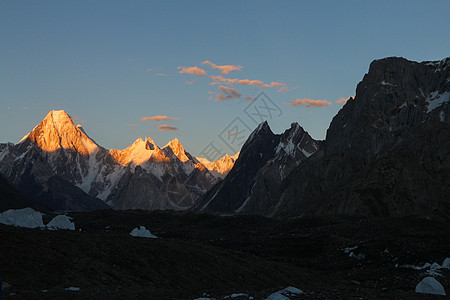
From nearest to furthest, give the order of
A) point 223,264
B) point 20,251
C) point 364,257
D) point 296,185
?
point 20,251 → point 223,264 → point 364,257 → point 296,185

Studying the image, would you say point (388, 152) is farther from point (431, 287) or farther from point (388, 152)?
point (431, 287)

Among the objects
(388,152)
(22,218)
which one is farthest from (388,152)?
(22,218)

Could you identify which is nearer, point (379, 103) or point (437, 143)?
point (437, 143)

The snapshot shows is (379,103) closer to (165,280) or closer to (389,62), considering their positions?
(389,62)

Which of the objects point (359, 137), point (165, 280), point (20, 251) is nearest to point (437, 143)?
point (359, 137)

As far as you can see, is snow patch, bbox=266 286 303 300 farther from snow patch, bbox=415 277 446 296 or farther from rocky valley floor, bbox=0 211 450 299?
snow patch, bbox=415 277 446 296

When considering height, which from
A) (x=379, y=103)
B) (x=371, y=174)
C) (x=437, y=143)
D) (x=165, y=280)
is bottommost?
(x=165, y=280)

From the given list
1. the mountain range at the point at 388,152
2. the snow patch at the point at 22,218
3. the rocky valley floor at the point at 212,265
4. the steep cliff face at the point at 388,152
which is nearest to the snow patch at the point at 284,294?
the rocky valley floor at the point at 212,265

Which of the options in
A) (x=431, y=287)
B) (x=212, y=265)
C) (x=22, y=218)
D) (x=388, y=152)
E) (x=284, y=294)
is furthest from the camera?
(x=388, y=152)
